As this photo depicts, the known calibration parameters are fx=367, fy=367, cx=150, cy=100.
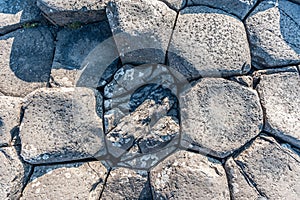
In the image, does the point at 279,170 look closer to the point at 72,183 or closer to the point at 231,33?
the point at 231,33

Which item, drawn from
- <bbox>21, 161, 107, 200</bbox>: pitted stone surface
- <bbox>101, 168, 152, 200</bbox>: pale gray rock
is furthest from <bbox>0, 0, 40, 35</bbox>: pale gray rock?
<bbox>101, 168, 152, 200</bbox>: pale gray rock

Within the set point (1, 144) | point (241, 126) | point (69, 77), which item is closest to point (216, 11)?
point (241, 126)

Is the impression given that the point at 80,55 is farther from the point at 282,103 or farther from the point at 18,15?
the point at 282,103

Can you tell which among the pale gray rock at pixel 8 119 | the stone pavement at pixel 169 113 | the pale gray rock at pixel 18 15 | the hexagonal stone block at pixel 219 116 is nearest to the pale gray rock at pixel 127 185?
the stone pavement at pixel 169 113

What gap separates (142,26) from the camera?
184cm

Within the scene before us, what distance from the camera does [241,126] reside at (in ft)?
5.94

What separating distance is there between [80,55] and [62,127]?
1.39 feet

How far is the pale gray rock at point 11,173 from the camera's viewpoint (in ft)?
6.02

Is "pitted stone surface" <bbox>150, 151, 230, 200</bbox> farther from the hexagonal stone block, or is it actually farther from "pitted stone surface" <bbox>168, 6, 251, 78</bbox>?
"pitted stone surface" <bbox>168, 6, 251, 78</bbox>

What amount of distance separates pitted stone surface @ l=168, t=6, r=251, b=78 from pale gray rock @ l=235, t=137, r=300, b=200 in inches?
15.7

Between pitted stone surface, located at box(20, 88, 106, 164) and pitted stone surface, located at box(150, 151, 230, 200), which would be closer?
pitted stone surface, located at box(150, 151, 230, 200)

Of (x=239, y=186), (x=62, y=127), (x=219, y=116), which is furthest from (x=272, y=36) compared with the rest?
(x=62, y=127)

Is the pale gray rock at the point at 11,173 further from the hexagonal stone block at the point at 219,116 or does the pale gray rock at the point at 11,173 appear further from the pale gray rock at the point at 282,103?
the pale gray rock at the point at 282,103

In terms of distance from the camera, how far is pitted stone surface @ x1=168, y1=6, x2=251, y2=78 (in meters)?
1.83
